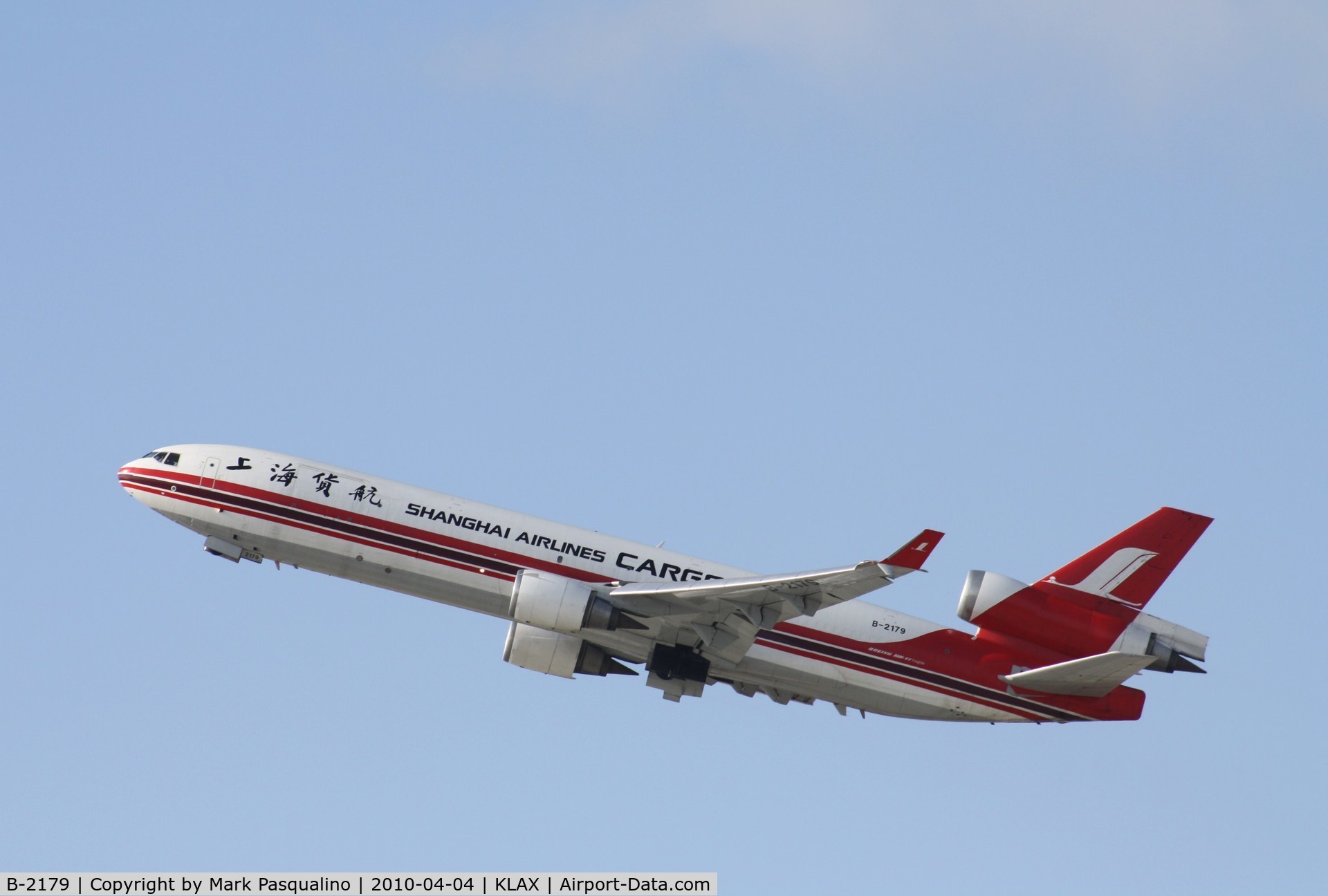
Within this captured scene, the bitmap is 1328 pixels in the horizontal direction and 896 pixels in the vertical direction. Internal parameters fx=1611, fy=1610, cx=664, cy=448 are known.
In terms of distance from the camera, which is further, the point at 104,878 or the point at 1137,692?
the point at 1137,692

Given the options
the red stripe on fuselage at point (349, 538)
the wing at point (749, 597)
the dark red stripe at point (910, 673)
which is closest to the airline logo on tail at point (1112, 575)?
the dark red stripe at point (910, 673)

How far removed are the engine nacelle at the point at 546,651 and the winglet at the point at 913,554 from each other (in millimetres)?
11968

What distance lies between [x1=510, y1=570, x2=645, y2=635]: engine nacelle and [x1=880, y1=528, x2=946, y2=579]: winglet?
390 inches

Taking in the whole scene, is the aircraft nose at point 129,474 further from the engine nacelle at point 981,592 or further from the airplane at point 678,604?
the engine nacelle at point 981,592

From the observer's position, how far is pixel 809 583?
45.5 metres

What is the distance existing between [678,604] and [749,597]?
237 cm

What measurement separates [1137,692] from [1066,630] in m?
3.02

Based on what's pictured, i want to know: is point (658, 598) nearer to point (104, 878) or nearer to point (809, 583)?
point (809, 583)

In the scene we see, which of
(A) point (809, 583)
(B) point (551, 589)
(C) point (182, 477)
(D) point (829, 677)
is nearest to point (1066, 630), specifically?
(D) point (829, 677)

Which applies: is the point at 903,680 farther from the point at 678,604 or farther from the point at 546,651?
the point at 546,651

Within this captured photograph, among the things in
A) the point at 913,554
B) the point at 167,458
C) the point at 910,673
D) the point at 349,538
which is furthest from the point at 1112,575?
the point at 167,458

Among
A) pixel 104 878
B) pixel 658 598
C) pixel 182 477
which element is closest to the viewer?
pixel 104 878

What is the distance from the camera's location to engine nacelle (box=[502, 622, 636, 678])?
50281 millimetres

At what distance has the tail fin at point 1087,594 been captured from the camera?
52.0 meters
